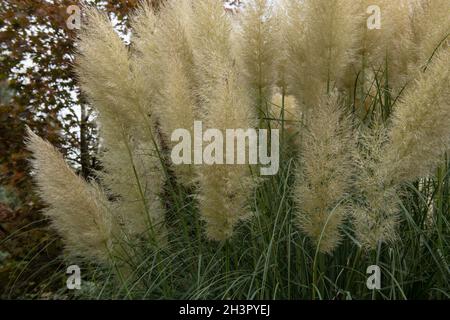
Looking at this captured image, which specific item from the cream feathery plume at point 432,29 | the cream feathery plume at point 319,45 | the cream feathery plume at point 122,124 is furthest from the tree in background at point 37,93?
the cream feathery plume at point 432,29

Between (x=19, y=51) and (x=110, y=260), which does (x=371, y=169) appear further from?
(x=19, y=51)

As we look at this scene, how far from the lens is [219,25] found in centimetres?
273

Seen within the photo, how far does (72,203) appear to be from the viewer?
2.38 meters

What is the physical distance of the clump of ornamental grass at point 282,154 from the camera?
6.86ft

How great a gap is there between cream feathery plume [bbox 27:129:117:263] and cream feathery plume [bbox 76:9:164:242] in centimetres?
25

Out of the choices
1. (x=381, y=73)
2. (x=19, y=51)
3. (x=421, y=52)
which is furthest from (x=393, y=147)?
(x=19, y=51)

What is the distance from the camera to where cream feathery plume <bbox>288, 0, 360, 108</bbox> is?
2.63 metres

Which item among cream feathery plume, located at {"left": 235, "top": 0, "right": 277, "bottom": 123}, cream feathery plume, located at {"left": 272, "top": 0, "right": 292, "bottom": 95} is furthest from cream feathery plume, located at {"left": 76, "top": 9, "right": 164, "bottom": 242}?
cream feathery plume, located at {"left": 272, "top": 0, "right": 292, "bottom": 95}

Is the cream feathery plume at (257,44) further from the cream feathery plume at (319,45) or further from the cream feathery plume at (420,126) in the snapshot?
the cream feathery plume at (420,126)

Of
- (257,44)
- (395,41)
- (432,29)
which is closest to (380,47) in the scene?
(395,41)

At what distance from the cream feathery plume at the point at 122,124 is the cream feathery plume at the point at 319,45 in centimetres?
86

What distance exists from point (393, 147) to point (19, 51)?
15.0ft

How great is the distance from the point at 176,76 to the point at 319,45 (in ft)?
2.55

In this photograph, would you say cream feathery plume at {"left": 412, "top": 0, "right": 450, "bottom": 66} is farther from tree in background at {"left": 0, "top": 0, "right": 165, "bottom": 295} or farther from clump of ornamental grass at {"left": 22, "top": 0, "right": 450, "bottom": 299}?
tree in background at {"left": 0, "top": 0, "right": 165, "bottom": 295}
